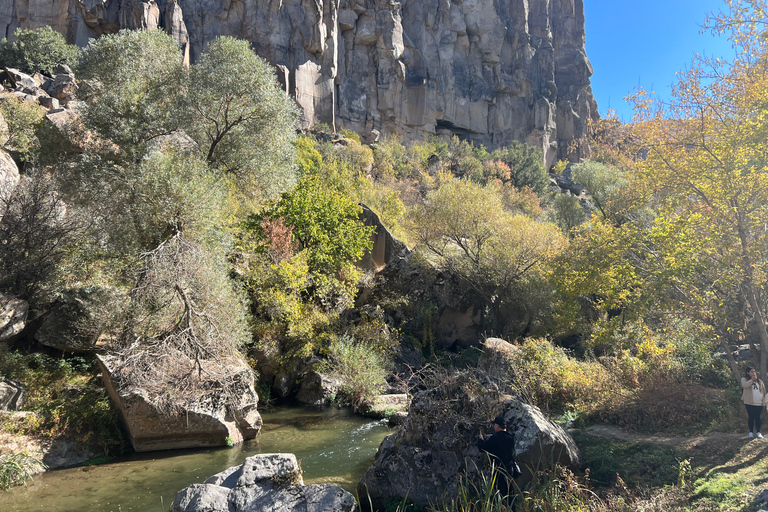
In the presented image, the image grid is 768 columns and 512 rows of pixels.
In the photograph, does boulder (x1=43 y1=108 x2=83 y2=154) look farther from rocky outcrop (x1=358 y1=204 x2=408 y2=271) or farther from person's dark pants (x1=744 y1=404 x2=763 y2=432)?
person's dark pants (x1=744 y1=404 x2=763 y2=432)

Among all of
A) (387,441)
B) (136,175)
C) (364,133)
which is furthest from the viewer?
(364,133)

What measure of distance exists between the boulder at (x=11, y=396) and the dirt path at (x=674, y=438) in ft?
45.9

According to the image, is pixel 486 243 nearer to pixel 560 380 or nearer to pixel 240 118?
pixel 560 380

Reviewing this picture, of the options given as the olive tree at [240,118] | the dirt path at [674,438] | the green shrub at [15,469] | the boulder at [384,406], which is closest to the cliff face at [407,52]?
the olive tree at [240,118]

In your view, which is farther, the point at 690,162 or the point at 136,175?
the point at 136,175

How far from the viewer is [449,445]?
802 cm

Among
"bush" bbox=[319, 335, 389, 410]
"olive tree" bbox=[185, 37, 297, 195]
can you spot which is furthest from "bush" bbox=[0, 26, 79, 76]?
"bush" bbox=[319, 335, 389, 410]

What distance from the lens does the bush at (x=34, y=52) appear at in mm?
38312

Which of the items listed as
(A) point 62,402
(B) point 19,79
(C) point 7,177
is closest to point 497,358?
(A) point 62,402

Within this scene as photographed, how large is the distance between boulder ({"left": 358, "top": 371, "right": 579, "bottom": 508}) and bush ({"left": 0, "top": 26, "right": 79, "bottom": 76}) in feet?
145

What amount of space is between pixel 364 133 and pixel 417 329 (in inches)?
1500

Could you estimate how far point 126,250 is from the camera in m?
13.3

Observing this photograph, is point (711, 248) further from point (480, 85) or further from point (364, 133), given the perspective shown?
point (480, 85)

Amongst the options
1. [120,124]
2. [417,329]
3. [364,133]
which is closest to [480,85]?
[364,133]
